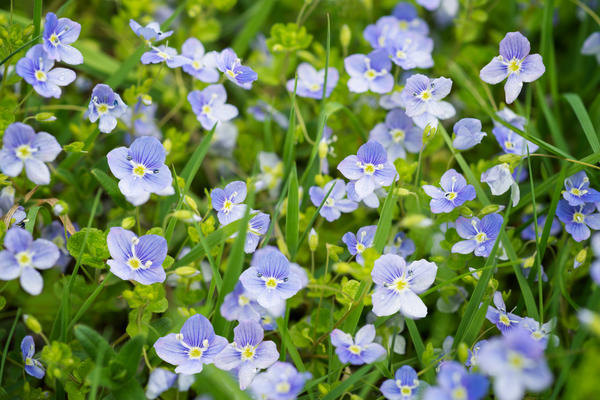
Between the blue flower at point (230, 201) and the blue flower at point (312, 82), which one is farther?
the blue flower at point (312, 82)

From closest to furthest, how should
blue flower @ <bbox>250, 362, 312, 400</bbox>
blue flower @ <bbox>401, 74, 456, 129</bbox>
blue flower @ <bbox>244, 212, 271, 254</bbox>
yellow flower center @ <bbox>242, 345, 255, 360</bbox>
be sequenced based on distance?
blue flower @ <bbox>250, 362, 312, 400</bbox>
yellow flower center @ <bbox>242, 345, 255, 360</bbox>
blue flower @ <bbox>244, 212, 271, 254</bbox>
blue flower @ <bbox>401, 74, 456, 129</bbox>

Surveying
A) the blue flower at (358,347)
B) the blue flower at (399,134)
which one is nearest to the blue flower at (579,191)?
the blue flower at (399,134)

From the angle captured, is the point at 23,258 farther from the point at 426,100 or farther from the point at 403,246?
the point at 426,100

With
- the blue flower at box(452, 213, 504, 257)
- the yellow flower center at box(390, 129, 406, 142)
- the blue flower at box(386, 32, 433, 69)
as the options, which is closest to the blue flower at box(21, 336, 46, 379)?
the blue flower at box(452, 213, 504, 257)

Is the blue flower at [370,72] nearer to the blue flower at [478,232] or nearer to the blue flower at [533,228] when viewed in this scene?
the blue flower at [478,232]

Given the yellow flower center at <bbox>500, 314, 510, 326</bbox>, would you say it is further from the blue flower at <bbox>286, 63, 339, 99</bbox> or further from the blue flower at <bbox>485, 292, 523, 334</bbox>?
the blue flower at <bbox>286, 63, 339, 99</bbox>

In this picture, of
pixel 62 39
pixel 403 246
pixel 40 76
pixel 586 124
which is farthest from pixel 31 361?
pixel 586 124
